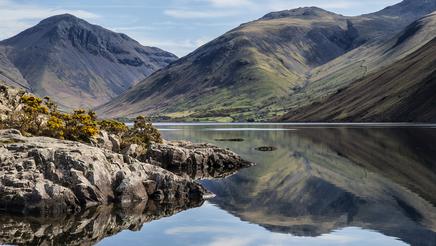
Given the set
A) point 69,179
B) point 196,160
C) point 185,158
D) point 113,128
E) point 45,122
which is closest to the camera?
point 69,179

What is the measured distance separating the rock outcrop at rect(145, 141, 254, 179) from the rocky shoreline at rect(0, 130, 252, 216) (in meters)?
25.7

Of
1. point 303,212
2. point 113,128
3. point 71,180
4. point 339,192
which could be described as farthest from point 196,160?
point 71,180

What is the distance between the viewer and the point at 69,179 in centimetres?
6184

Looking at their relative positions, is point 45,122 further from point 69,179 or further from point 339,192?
point 339,192

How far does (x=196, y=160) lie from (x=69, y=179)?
49811mm

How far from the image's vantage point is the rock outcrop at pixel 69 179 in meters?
59.2

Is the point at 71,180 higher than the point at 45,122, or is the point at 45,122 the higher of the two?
the point at 45,122

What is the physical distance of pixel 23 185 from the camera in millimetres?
59344

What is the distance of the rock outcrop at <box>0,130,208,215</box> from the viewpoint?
5919 centimetres

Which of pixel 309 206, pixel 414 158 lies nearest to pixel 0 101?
pixel 309 206

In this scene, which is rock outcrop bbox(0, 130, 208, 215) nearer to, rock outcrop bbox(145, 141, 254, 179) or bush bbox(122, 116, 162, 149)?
rock outcrop bbox(145, 141, 254, 179)

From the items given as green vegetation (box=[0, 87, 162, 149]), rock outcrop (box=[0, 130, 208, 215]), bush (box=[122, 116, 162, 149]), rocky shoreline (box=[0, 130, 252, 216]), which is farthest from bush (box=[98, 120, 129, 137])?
rock outcrop (box=[0, 130, 208, 215])

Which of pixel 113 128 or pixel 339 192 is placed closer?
pixel 339 192

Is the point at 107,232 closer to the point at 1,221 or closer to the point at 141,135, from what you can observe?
the point at 1,221
